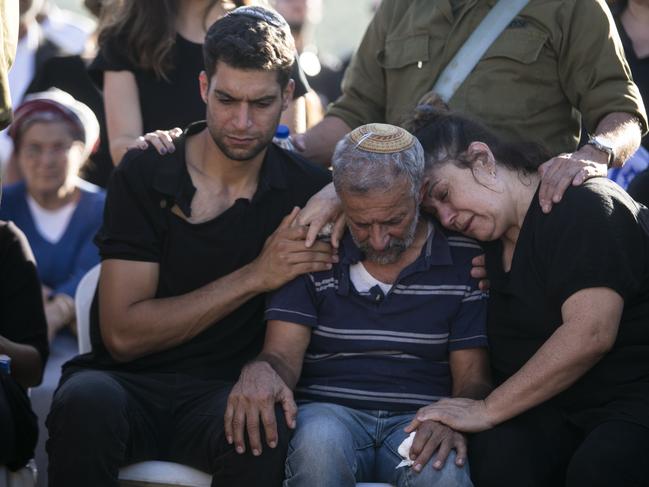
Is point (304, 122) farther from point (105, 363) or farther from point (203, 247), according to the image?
point (105, 363)

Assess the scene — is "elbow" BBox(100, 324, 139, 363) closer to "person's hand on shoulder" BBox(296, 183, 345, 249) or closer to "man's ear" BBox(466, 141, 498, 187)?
"person's hand on shoulder" BBox(296, 183, 345, 249)

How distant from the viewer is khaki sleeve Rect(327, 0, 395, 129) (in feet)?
15.3

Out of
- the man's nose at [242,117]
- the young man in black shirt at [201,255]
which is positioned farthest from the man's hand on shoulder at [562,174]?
the man's nose at [242,117]

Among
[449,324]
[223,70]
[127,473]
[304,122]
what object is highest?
[223,70]

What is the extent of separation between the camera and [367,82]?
4691 mm

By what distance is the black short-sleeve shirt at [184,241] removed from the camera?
4.05 m

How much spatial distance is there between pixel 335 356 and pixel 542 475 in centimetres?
80

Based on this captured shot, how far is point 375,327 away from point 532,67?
3.73 ft

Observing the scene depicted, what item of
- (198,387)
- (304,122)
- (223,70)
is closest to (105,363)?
(198,387)

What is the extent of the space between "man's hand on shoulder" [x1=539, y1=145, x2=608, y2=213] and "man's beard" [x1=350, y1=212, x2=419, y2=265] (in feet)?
1.38

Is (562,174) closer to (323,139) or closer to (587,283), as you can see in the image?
(587,283)

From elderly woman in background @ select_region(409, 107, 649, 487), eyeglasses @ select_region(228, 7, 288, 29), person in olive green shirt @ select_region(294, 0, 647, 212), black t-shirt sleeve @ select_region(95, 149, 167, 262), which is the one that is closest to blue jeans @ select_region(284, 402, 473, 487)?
elderly woman in background @ select_region(409, 107, 649, 487)

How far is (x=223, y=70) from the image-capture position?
13.1 ft

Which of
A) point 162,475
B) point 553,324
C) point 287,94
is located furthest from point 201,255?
point 553,324
